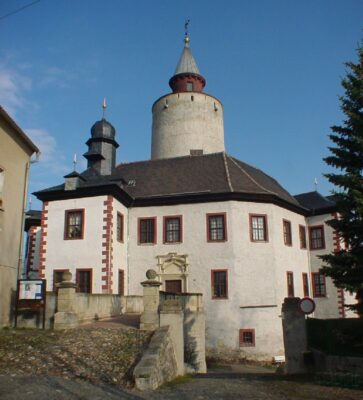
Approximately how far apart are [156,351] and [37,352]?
121 inches

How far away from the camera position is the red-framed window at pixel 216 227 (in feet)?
77.0

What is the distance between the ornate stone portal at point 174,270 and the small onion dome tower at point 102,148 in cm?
676

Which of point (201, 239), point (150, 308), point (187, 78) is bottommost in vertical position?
point (150, 308)

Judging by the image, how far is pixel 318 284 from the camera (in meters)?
26.6

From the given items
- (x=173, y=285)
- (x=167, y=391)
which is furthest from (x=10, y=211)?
(x=173, y=285)

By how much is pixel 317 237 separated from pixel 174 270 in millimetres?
9269

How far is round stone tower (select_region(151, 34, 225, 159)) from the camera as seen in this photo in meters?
32.5

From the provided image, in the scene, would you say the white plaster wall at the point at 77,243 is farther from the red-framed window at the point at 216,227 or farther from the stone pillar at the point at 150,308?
the stone pillar at the point at 150,308

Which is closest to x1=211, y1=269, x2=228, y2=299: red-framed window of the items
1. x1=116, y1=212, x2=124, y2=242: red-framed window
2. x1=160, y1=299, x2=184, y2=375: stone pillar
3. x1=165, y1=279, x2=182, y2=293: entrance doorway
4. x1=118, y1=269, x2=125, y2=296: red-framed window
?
x1=165, y1=279, x2=182, y2=293: entrance doorway

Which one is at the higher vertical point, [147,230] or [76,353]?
[147,230]

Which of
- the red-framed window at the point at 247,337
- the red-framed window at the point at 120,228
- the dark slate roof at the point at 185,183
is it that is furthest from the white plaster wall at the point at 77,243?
the red-framed window at the point at 247,337

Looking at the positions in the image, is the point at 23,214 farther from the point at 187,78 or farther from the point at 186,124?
the point at 187,78

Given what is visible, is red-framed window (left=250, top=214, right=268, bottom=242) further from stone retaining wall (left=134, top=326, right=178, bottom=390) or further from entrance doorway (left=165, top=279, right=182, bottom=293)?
stone retaining wall (left=134, top=326, right=178, bottom=390)

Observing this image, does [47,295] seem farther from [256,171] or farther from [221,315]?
[256,171]
